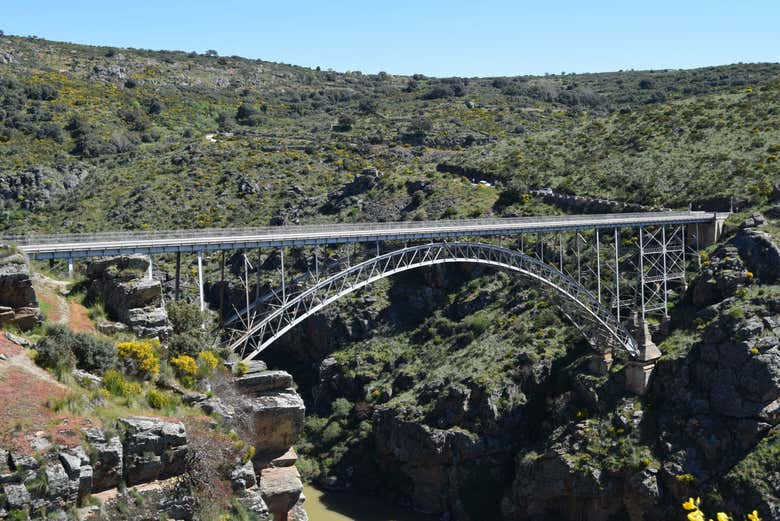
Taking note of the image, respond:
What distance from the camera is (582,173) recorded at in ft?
223

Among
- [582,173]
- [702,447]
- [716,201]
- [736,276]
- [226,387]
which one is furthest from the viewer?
[582,173]

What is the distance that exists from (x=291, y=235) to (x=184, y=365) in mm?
10523

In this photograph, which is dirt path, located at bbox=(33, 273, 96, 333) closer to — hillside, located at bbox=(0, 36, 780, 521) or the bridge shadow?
hillside, located at bbox=(0, 36, 780, 521)

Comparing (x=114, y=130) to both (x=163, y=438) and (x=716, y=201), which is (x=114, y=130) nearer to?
(x=716, y=201)

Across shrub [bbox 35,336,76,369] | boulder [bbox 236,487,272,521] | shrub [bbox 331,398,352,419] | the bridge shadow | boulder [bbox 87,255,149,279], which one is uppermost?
boulder [bbox 87,255,149,279]

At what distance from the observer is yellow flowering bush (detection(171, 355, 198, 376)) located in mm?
24359

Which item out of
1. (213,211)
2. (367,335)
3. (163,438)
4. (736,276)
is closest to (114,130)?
(213,211)

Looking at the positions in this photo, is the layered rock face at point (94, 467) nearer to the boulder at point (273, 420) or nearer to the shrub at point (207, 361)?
the boulder at point (273, 420)

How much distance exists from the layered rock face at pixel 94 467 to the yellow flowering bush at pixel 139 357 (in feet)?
9.18

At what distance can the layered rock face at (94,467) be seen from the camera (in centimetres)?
1731

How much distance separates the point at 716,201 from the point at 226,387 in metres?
38.1

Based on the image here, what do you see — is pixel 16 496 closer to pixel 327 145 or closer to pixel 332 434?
pixel 332 434

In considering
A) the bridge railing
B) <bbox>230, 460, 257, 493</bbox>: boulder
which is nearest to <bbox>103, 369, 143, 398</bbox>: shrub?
<bbox>230, 460, 257, 493</bbox>: boulder

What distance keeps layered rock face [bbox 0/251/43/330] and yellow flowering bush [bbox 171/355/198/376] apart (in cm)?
359
